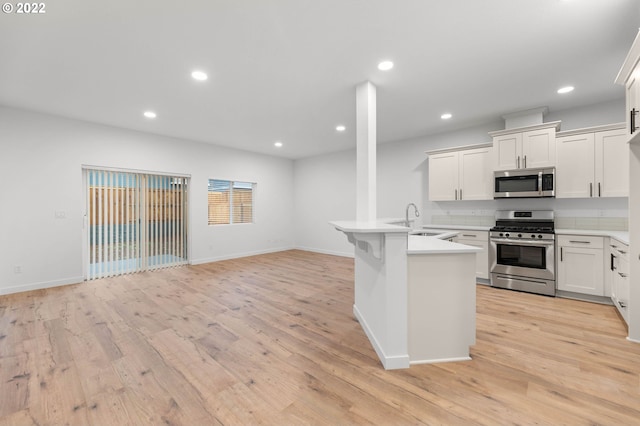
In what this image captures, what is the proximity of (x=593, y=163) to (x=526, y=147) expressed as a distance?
31.4 inches

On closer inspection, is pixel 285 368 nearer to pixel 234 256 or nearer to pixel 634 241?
pixel 634 241

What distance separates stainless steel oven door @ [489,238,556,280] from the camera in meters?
3.67

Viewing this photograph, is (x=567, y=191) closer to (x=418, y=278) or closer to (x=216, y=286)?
(x=418, y=278)

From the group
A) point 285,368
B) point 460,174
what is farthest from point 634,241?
point 285,368

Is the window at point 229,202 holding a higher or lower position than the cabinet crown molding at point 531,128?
lower

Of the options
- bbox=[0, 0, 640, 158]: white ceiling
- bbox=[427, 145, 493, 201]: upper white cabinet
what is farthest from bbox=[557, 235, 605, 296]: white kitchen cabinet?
bbox=[0, 0, 640, 158]: white ceiling

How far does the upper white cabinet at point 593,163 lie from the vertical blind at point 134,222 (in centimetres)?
690

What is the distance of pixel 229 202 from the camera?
6750mm

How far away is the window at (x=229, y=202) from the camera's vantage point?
641 centimetres

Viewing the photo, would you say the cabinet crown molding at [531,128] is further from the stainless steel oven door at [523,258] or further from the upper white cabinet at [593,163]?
the stainless steel oven door at [523,258]

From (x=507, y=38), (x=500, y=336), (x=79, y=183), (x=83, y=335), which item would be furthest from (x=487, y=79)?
(x=79, y=183)

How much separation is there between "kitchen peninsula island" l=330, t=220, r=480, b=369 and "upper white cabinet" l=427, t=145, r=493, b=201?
2.89 metres

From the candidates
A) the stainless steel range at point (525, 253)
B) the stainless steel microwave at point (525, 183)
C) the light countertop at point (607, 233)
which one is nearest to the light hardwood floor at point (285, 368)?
the stainless steel range at point (525, 253)

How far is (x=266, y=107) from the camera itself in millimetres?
4004
